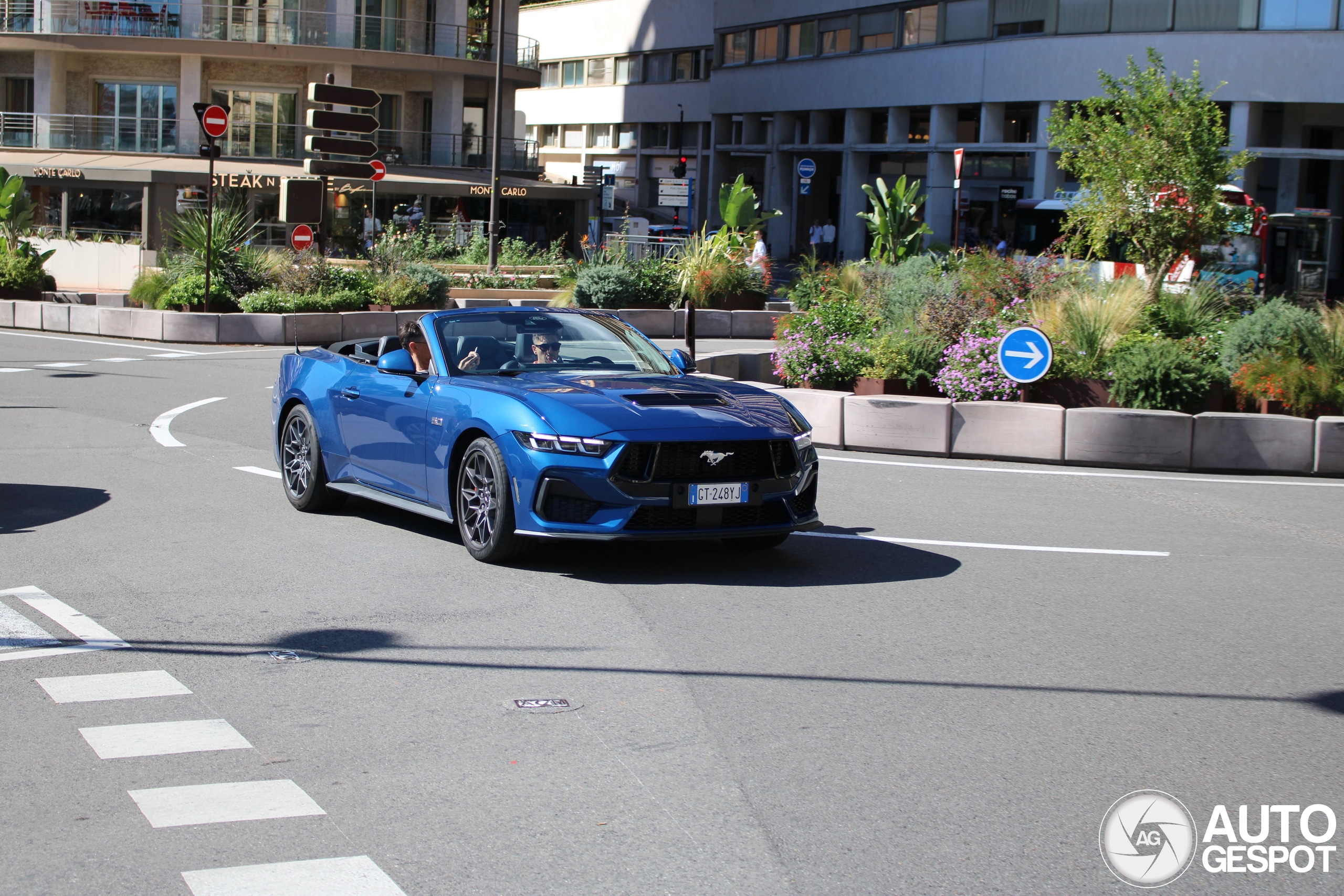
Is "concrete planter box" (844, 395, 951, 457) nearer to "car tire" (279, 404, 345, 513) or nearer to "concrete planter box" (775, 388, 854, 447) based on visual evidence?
"concrete planter box" (775, 388, 854, 447)

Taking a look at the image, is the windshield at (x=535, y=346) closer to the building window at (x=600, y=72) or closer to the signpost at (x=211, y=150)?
the signpost at (x=211, y=150)

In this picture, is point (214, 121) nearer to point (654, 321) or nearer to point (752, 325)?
point (654, 321)

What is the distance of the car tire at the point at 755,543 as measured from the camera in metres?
8.98

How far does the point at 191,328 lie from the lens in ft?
83.3

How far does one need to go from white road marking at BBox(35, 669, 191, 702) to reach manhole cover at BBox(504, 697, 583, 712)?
51.9 inches

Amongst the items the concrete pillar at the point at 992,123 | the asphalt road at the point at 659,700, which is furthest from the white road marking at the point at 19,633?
the concrete pillar at the point at 992,123

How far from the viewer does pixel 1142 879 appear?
14.2 ft

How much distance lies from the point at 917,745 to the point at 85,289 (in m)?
35.9

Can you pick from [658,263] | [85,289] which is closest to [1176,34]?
[658,263]

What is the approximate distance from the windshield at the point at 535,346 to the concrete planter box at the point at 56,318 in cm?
1996

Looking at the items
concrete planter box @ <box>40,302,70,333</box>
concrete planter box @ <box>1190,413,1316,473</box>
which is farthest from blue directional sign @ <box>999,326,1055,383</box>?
concrete planter box @ <box>40,302,70,333</box>

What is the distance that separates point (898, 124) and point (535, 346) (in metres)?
49.5

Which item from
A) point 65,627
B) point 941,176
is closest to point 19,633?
point 65,627

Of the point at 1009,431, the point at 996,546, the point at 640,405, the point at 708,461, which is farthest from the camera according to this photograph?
the point at 1009,431
